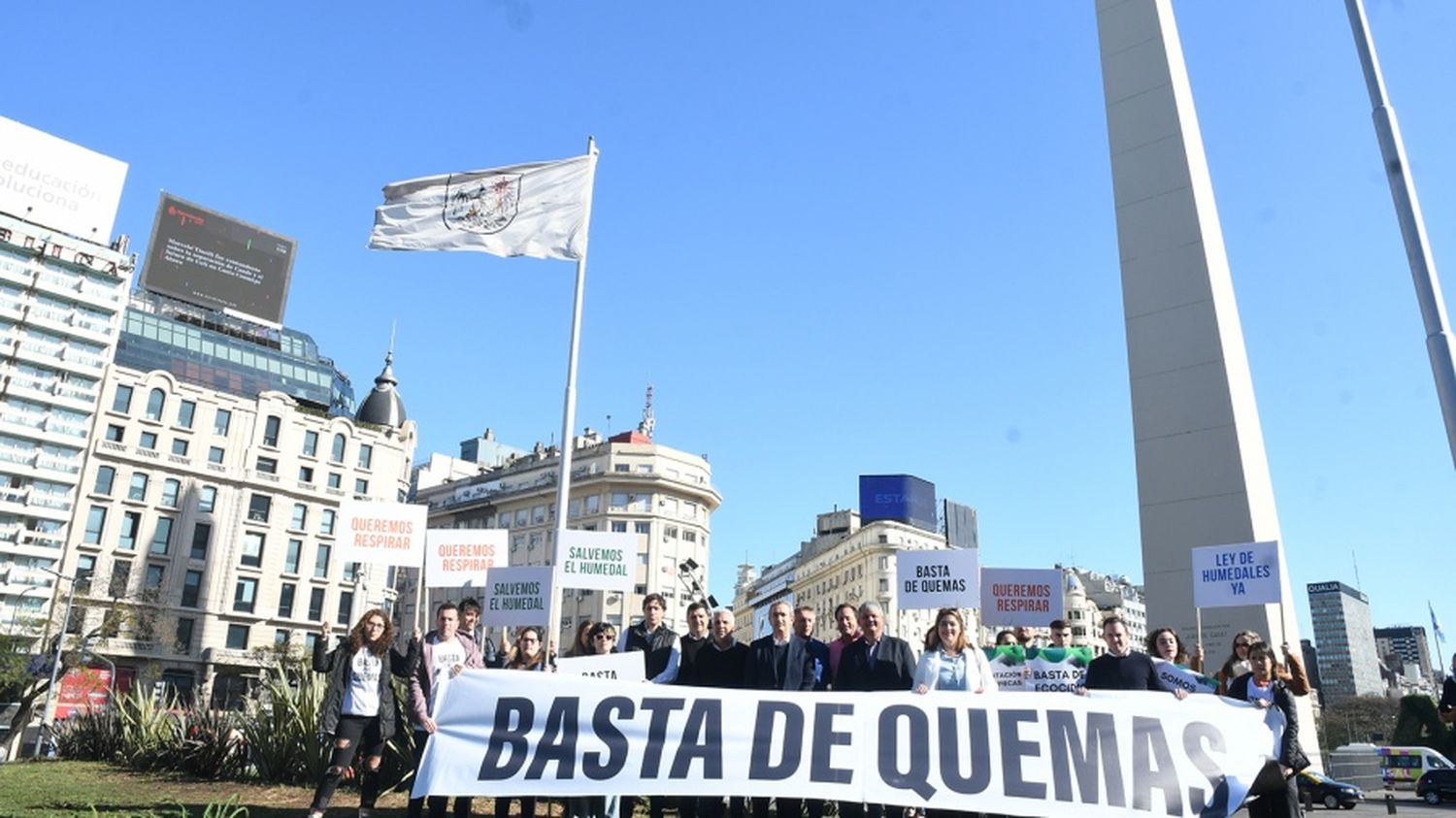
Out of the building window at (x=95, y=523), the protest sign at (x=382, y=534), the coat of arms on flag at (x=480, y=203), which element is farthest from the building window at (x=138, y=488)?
the protest sign at (x=382, y=534)

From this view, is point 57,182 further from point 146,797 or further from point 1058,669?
point 1058,669

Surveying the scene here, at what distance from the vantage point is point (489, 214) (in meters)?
13.6

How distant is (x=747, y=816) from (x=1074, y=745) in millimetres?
3658

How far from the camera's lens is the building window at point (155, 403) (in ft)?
212

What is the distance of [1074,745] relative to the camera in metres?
6.89

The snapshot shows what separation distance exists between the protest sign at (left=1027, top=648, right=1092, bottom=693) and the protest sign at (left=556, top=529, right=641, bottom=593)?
4542 millimetres

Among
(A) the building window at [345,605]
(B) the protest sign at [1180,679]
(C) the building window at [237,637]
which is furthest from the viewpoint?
(A) the building window at [345,605]

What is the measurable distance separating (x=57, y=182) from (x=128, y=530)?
75.5 ft

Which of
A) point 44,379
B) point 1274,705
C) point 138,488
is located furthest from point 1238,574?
point 44,379

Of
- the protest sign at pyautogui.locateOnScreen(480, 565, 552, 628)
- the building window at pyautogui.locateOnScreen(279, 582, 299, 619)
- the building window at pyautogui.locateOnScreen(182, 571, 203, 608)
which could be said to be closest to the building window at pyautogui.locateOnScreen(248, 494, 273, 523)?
the building window at pyautogui.locateOnScreen(279, 582, 299, 619)

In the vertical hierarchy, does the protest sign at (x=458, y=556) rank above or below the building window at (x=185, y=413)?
below

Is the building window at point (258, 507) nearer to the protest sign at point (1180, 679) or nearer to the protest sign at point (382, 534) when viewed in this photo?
the protest sign at point (382, 534)

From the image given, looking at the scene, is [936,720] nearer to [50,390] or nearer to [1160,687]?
[1160,687]

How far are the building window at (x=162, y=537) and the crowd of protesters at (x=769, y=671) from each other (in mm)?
62547
